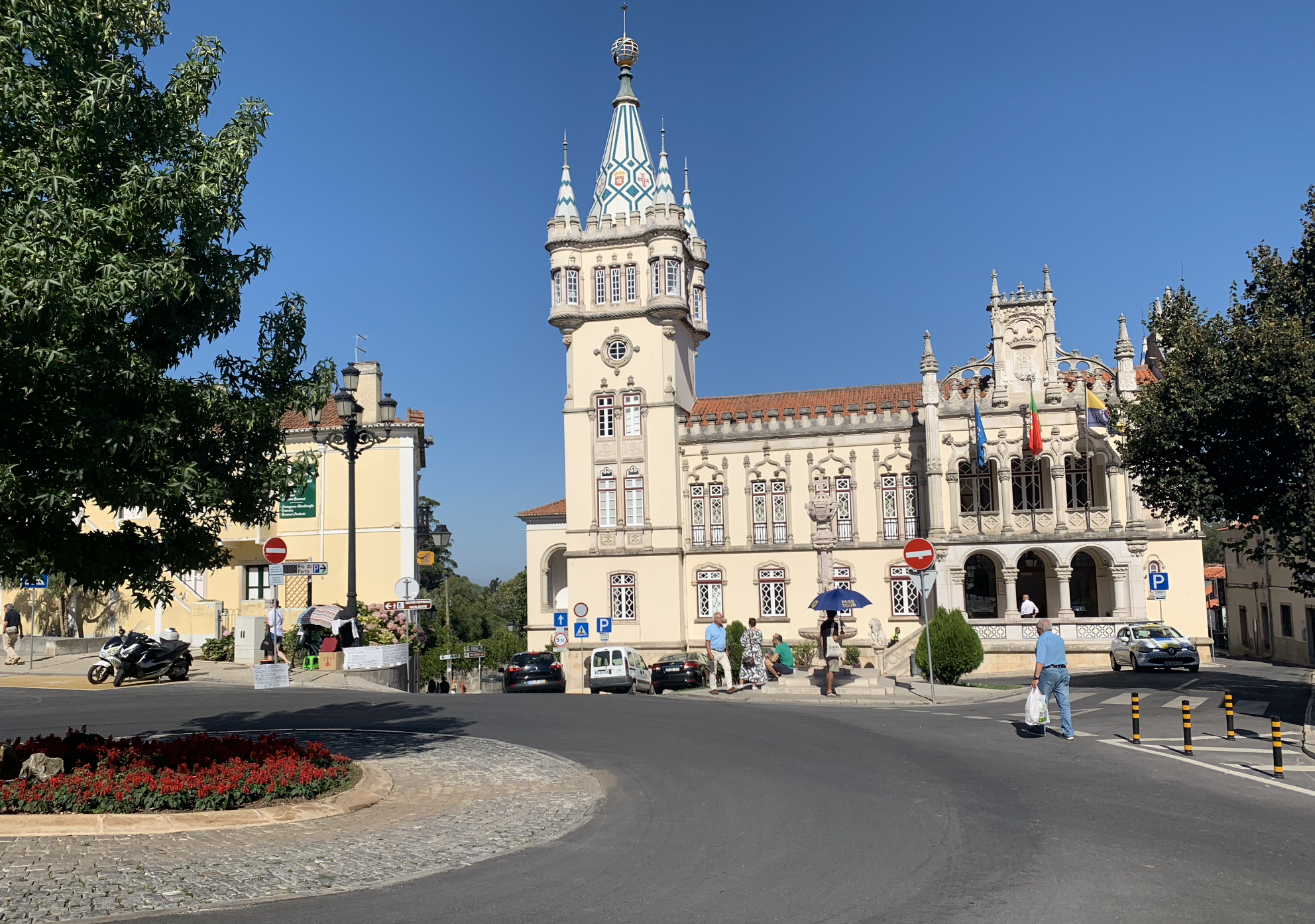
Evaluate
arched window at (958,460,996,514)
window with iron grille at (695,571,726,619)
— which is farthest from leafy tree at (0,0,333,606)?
arched window at (958,460,996,514)

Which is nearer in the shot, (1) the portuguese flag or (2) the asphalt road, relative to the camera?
(2) the asphalt road

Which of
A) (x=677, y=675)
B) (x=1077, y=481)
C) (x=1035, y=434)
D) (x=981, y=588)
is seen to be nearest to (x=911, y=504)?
(x=1035, y=434)

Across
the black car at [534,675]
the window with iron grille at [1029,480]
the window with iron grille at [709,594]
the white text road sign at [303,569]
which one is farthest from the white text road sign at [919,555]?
the window with iron grille at [709,594]

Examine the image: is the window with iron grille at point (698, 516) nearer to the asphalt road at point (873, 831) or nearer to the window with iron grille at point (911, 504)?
the window with iron grille at point (911, 504)

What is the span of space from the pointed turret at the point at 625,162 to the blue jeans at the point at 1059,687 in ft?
111

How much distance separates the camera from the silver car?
30922 mm

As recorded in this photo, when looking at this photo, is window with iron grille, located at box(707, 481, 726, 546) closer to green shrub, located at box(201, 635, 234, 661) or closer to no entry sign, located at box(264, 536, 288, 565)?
green shrub, located at box(201, 635, 234, 661)

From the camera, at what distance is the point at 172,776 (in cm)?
991

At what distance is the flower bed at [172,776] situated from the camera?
9445 mm

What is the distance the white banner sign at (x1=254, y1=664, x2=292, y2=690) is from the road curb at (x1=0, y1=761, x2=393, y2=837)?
1290cm

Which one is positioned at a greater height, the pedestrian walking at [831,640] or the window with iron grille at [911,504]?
the window with iron grille at [911,504]

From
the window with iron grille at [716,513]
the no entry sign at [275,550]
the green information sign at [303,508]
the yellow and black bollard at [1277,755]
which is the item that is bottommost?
the yellow and black bollard at [1277,755]

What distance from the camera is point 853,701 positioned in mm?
21172

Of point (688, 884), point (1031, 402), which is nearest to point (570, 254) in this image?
point (1031, 402)
